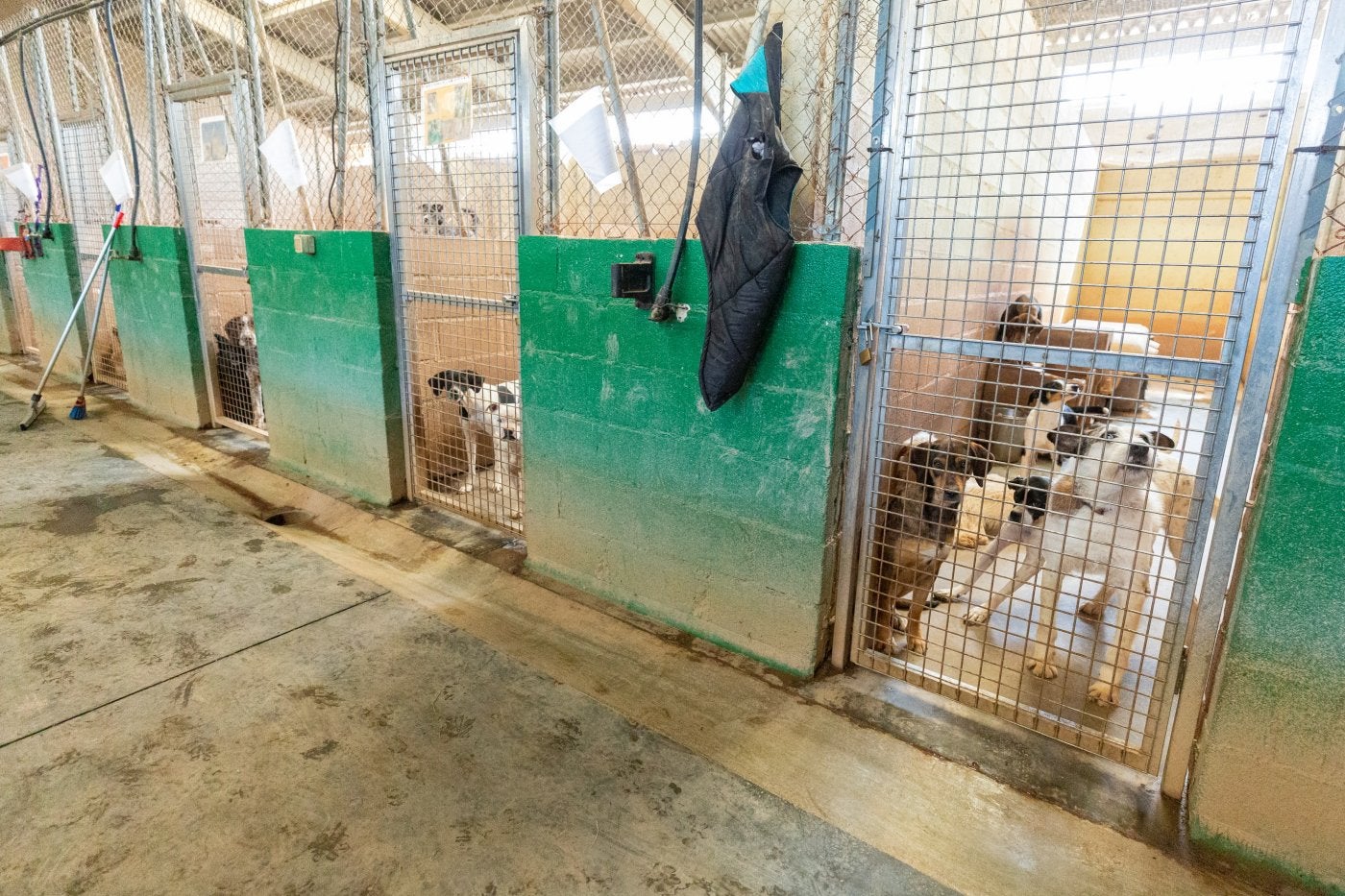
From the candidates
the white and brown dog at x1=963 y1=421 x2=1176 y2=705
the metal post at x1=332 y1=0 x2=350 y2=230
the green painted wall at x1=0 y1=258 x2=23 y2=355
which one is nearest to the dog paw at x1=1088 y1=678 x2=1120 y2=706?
the white and brown dog at x1=963 y1=421 x2=1176 y2=705

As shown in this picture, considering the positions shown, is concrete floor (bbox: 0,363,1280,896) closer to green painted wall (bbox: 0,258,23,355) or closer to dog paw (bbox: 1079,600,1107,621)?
dog paw (bbox: 1079,600,1107,621)

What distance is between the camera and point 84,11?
4918 millimetres

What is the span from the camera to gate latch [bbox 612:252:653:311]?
7.93 feet

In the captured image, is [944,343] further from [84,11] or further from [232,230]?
[84,11]

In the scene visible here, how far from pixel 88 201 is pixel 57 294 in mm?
950

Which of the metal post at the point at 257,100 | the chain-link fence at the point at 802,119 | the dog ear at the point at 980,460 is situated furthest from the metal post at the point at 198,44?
the dog ear at the point at 980,460

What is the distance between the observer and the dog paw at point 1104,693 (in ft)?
7.67

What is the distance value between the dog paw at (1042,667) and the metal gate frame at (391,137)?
2409 millimetres

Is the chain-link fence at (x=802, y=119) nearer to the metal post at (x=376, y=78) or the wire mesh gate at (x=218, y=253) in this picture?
the metal post at (x=376, y=78)

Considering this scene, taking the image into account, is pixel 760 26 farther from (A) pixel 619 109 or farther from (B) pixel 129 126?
(B) pixel 129 126

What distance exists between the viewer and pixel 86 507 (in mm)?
3809

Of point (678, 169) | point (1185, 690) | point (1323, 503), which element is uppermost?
point (678, 169)

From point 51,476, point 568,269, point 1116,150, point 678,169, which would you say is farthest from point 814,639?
point 1116,150

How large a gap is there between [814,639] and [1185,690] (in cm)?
104
